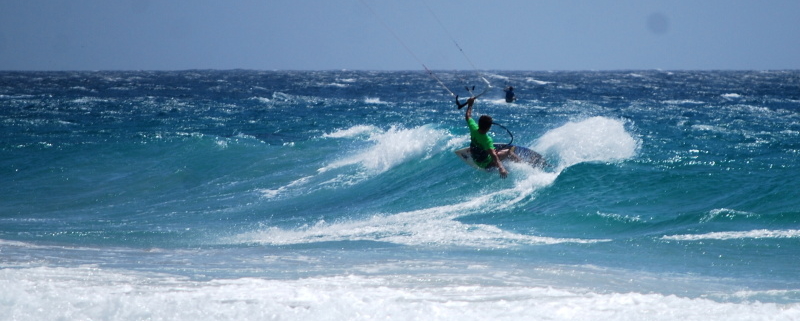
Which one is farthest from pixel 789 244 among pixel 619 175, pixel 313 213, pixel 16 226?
pixel 16 226

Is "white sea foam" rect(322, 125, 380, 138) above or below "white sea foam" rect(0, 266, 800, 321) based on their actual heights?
below

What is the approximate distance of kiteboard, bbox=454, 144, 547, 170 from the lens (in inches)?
549

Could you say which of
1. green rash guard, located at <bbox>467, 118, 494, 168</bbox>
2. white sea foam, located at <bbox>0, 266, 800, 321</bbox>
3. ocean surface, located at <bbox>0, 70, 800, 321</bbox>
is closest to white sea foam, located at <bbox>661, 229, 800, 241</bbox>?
ocean surface, located at <bbox>0, 70, 800, 321</bbox>

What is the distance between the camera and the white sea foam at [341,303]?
19.0 feet

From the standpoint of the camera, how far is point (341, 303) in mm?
6023

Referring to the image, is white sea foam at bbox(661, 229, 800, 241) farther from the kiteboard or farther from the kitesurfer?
the kiteboard

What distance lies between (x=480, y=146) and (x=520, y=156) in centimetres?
120

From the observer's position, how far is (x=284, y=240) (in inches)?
428

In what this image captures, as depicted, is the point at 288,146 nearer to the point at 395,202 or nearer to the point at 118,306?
the point at 395,202

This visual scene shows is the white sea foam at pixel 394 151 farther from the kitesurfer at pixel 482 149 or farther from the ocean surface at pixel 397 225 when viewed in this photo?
the kitesurfer at pixel 482 149

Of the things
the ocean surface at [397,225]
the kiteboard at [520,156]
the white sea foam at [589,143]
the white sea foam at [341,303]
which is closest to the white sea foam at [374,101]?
the ocean surface at [397,225]

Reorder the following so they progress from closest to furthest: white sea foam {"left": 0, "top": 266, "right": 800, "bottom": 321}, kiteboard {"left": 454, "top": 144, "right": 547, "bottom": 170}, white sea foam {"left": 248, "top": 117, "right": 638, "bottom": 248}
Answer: white sea foam {"left": 0, "top": 266, "right": 800, "bottom": 321}
white sea foam {"left": 248, "top": 117, "right": 638, "bottom": 248}
kiteboard {"left": 454, "top": 144, "right": 547, "bottom": 170}

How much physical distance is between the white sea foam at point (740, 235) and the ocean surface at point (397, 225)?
0.06 meters

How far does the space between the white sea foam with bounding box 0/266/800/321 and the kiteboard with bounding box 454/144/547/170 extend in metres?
7.06
